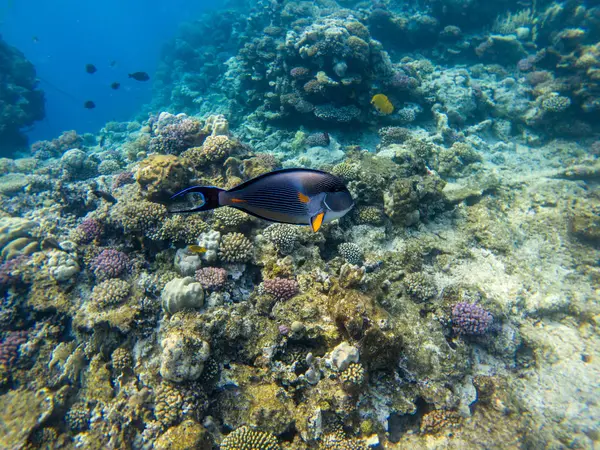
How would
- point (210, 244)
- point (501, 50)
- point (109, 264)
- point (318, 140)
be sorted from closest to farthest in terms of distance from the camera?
point (210, 244) → point (109, 264) → point (318, 140) → point (501, 50)

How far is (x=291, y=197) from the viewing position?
1583 millimetres

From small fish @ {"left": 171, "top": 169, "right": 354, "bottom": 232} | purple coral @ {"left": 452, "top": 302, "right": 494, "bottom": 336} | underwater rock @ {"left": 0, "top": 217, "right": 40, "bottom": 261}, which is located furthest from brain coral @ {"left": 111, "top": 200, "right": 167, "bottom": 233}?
purple coral @ {"left": 452, "top": 302, "right": 494, "bottom": 336}

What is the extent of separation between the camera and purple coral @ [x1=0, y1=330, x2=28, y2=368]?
13.8 feet

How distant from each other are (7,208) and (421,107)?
1471cm

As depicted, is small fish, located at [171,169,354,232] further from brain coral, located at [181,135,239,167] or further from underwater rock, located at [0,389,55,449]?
brain coral, located at [181,135,239,167]

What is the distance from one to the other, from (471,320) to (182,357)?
4.10 m

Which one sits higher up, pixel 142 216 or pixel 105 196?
pixel 105 196

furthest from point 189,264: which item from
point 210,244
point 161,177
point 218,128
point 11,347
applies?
point 218,128

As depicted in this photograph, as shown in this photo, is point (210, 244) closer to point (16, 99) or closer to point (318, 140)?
point (318, 140)

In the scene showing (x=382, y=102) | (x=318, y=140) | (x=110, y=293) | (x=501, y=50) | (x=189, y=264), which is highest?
(x=501, y=50)

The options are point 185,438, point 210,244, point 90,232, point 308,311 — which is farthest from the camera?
point 90,232

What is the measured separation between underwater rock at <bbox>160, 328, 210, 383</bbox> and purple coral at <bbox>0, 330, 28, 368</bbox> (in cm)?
291

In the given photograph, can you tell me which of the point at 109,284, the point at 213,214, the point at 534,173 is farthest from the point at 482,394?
the point at 534,173

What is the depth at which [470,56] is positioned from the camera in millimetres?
15086
